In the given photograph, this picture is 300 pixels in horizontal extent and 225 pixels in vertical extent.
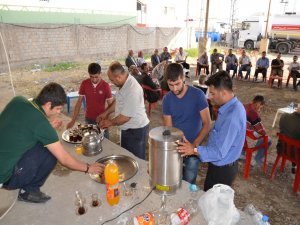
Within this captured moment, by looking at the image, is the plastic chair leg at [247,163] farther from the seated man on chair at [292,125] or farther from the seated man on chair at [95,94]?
the seated man on chair at [95,94]

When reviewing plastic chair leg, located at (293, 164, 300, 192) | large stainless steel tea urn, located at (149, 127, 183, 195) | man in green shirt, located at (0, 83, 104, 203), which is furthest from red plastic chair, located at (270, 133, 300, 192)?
man in green shirt, located at (0, 83, 104, 203)

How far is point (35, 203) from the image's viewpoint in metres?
2.22

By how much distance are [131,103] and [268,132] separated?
4565 mm

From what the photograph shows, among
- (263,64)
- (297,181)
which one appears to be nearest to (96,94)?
(297,181)

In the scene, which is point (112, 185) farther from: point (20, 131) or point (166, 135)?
point (20, 131)

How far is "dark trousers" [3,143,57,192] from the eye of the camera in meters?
2.06

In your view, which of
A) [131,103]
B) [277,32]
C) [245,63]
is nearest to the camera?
[131,103]

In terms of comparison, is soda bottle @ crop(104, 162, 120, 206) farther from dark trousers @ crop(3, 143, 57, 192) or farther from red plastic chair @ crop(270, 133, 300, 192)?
red plastic chair @ crop(270, 133, 300, 192)

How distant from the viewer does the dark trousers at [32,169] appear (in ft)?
6.75

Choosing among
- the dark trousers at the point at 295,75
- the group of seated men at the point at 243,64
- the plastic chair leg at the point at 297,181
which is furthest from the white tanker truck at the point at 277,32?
the plastic chair leg at the point at 297,181

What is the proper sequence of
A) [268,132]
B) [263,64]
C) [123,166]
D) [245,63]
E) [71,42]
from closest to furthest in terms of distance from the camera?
[123,166]
[268,132]
[263,64]
[245,63]
[71,42]

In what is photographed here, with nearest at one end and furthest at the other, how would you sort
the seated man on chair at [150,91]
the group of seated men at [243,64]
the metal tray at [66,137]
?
1. the metal tray at [66,137]
2. the seated man on chair at [150,91]
3. the group of seated men at [243,64]

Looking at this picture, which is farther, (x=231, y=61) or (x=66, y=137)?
(x=231, y=61)

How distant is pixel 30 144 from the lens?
6.59ft
